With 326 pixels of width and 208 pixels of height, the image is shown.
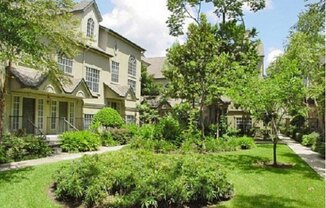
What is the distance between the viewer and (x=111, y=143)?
22.9 meters

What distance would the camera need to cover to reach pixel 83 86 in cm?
2458

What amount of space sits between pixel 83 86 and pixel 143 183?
17.4 metres

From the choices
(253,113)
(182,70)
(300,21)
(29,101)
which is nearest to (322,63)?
(300,21)

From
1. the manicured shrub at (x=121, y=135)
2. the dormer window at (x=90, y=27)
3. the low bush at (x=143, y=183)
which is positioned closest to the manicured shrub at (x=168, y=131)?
the manicured shrub at (x=121, y=135)

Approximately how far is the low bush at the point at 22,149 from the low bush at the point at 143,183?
5840 mm

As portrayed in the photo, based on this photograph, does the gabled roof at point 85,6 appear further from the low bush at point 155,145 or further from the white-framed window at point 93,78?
the low bush at point 155,145

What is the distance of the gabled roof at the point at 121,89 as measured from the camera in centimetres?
2969

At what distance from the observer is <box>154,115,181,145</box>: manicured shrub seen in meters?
20.3

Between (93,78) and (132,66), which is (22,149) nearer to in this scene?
(93,78)

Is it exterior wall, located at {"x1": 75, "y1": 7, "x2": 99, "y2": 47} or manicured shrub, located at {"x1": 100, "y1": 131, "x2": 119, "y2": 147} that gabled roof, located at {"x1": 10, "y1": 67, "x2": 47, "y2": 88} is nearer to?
manicured shrub, located at {"x1": 100, "y1": 131, "x2": 119, "y2": 147}

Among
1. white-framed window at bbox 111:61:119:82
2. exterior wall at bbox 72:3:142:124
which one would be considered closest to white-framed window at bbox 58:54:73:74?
exterior wall at bbox 72:3:142:124

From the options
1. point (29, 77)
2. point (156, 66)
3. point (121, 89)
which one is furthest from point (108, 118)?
point (156, 66)

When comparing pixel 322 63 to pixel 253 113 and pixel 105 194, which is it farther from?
pixel 105 194

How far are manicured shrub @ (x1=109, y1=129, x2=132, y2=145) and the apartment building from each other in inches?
129
